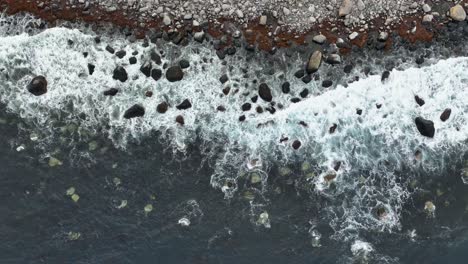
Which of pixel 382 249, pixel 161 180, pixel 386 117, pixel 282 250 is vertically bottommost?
pixel 382 249

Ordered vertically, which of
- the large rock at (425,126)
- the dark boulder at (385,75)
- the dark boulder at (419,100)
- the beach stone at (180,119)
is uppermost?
the beach stone at (180,119)

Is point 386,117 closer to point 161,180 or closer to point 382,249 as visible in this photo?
point 382,249

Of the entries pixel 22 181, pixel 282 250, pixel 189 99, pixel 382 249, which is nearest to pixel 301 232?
pixel 282 250

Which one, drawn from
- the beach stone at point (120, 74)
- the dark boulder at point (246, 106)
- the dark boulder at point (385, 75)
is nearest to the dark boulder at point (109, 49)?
the beach stone at point (120, 74)

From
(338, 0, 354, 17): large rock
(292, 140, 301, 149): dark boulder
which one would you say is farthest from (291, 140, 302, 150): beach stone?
(338, 0, 354, 17): large rock

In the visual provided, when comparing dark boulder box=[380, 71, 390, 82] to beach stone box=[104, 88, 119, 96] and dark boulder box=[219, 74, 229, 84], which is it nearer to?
dark boulder box=[219, 74, 229, 84]

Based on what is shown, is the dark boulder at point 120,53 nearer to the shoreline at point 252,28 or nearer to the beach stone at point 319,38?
the shoreline at point 252,28
